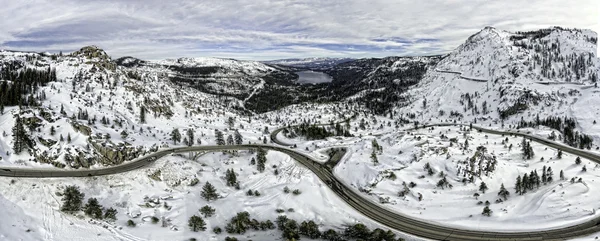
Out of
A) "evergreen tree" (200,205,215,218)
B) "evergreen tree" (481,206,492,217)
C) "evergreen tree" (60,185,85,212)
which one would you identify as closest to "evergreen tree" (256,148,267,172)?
"evergreen tree" (200,205,215,218)

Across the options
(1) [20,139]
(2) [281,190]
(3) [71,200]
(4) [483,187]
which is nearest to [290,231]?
(2) [281,190]

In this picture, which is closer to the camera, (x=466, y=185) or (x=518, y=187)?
(x=518, y=187)

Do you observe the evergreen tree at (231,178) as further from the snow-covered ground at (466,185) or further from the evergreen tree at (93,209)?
the evergreen tree at (93,209)

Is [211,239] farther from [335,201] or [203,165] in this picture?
[203,165]

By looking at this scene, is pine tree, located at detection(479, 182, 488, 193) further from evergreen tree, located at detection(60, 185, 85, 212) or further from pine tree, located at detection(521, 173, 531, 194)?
evergreen tree, located at detection(60, 185, 85, 212)

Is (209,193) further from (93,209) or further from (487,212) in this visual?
(487,212)

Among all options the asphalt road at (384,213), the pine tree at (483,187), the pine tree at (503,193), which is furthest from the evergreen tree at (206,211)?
the pine tree at (503,193)
